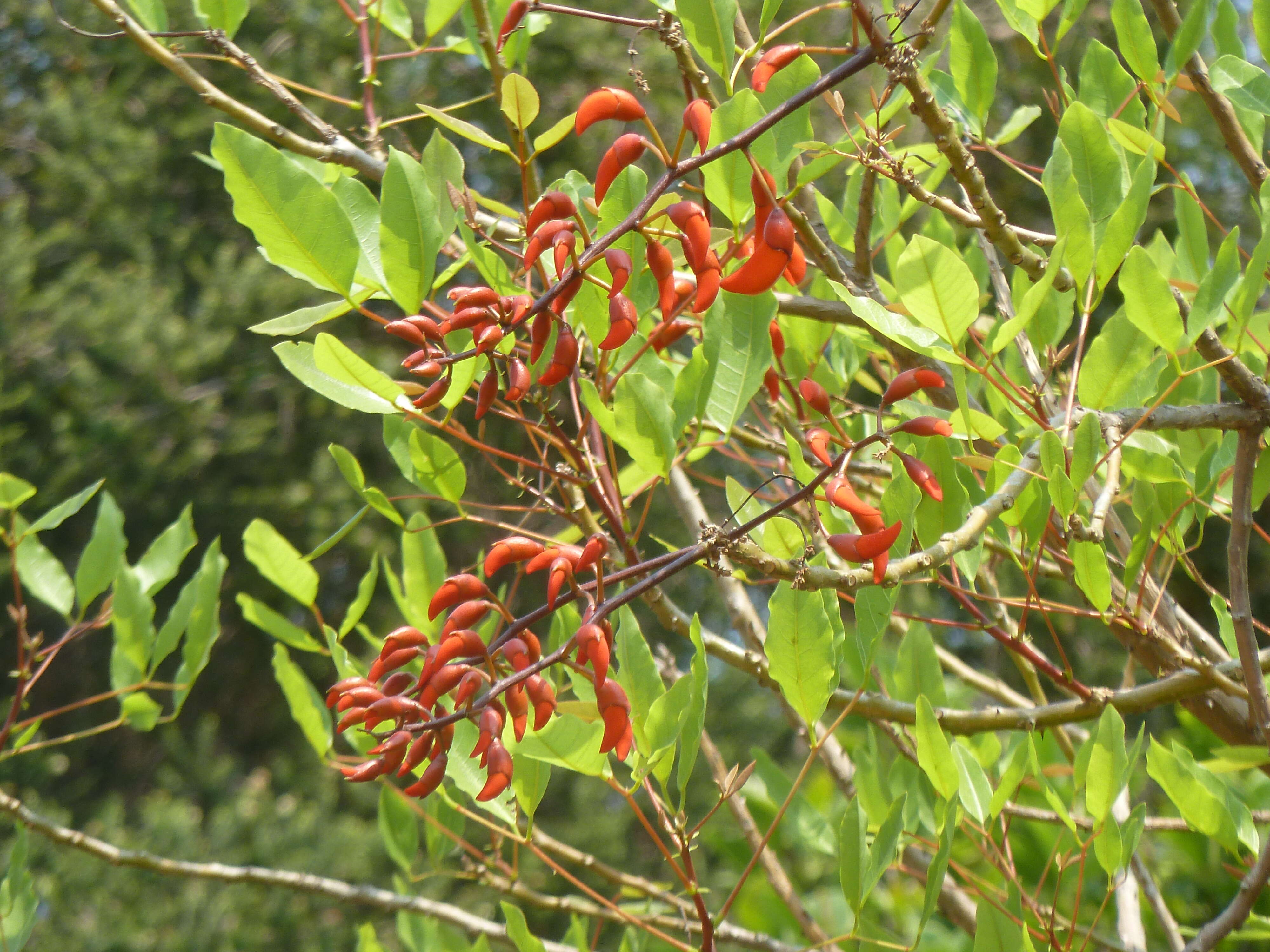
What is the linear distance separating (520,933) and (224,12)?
42cm

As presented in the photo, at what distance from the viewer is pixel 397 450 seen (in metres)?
0.42

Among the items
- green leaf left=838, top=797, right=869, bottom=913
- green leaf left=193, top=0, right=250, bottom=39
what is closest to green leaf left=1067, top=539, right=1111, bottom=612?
green leaf left=838, top=797, right=869, bottom=913

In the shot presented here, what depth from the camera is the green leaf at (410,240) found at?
1.02 ft

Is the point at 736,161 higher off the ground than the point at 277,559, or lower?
higher

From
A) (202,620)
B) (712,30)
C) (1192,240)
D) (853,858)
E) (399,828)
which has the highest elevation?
(712,30)

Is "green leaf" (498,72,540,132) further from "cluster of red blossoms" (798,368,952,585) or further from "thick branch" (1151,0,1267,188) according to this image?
"thick branch" (1151,0,1267,188)

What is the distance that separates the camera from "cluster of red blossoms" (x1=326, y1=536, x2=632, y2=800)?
0.27 m

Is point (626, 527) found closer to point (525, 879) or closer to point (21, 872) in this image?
point (21, 872)

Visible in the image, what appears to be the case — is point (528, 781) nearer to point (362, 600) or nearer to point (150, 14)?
point (362, 600)

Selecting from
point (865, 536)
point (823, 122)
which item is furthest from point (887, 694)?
point (823, 122)

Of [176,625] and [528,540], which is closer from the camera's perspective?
[528,540]

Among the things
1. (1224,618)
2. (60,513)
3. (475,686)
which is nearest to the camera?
(475,686)

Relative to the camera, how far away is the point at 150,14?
0.51m

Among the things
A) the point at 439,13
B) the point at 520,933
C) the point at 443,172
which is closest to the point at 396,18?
the point at 439,13
